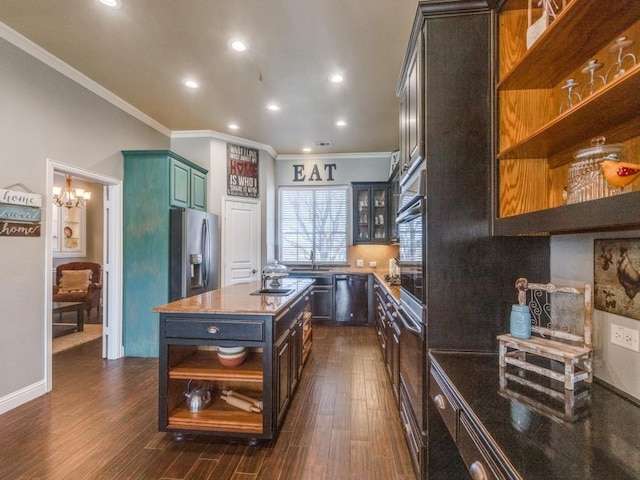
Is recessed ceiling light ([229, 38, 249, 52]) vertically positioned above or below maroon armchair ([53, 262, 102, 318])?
above

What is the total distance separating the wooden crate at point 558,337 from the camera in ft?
4.03

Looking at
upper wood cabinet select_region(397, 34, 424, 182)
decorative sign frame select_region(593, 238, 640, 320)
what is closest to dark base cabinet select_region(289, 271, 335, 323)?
upper wood cabinet select_region(397, 34, 424, 182)

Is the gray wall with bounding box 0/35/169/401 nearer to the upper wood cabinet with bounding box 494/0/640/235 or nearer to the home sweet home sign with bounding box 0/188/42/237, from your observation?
the home sweet home sign with bounding box 0/188/42/237

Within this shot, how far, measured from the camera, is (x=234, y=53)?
9.98ft

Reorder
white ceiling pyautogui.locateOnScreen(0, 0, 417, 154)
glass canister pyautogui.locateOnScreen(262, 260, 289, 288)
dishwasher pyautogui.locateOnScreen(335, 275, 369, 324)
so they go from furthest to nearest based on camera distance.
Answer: dishwasher pyautogui.locateOnScreen(335, 275, 369, 324), glass canister pyautogui.locateOnScreen(262, 260, 289, 288), white ceiling pyautogui.locateOnScreen(0, 0, 417, 154)

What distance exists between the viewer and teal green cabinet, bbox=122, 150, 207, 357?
4.04 metres

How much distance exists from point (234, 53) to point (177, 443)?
3.32 metres

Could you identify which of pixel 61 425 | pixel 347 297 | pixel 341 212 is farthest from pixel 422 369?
pixel 341 212

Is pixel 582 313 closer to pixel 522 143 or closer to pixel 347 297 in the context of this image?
pixel 522 143

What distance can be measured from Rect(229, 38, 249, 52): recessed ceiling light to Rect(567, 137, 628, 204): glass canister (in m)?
2.78

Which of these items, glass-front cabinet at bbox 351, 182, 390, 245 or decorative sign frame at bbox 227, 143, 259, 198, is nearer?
decorative sign frame at bbox 227, 143, 259, 198

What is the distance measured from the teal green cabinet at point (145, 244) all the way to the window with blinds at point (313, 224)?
273 centimetres

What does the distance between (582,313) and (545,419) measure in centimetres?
65

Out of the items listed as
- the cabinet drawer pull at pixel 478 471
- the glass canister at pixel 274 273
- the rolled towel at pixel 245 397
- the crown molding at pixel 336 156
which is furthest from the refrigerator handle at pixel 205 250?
the cabinet drawer pull at pixel 478 471
